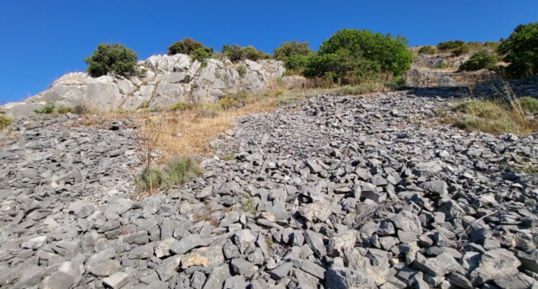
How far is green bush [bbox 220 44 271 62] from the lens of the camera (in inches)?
807

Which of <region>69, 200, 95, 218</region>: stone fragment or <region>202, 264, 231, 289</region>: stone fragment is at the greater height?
<region>69, 200, 95, 218</region>: stone fragment

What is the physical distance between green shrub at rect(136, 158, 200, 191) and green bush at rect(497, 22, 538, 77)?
1367 centimetres

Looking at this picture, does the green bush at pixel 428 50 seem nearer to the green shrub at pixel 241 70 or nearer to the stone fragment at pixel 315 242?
the green shrub at pixel 241 70

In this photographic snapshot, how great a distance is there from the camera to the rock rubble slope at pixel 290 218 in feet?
6.55

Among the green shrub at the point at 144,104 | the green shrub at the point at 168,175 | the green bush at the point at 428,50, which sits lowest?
the green shrub at the point at 168,175

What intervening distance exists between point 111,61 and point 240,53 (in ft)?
32.0

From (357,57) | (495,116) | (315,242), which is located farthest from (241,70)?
(315,242)

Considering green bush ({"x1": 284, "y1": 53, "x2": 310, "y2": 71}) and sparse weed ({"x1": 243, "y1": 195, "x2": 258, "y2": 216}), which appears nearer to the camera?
sparse weed ({"x1": 243, "y1": 195, "x2": 258, "y2": 216})

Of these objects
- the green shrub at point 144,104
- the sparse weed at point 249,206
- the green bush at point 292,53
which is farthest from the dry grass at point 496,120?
the green bush at point 292,53

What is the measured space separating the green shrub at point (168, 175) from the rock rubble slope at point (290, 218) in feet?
0.65

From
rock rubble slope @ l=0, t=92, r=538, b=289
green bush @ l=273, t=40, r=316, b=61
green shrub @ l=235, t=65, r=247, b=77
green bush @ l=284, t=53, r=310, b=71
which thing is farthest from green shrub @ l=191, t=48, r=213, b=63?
rock rubble slope @ l=0, t=92, r=538, b=289

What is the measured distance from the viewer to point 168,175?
415cm

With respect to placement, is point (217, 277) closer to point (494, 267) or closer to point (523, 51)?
point (494, 267)

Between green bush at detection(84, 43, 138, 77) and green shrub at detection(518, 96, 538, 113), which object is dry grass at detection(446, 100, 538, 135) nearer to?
green shrub at detection(518, 96, 538, 113)
